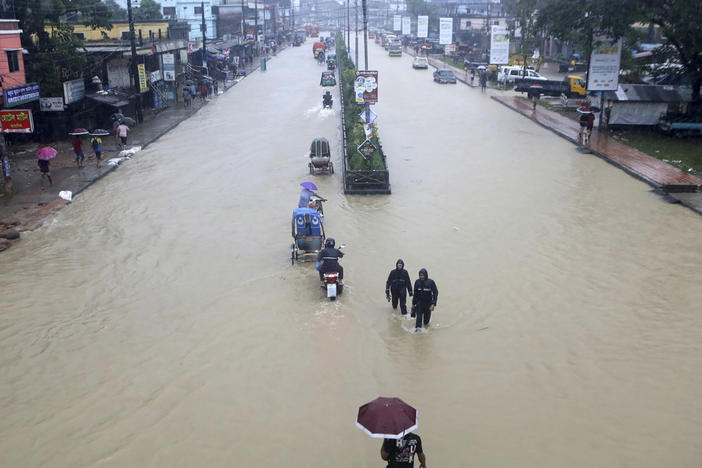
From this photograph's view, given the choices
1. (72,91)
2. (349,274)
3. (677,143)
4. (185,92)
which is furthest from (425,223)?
(185,92)

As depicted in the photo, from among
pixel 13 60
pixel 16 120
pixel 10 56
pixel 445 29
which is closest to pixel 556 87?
pixel 445 29

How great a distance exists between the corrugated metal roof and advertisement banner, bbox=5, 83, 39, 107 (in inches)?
949

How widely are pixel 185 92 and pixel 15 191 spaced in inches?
837

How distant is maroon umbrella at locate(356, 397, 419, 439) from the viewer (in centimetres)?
609

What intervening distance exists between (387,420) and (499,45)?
150 ft

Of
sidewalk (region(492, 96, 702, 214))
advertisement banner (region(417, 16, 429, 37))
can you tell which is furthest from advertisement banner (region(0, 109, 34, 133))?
advertisement banner (region(417, 16, 429, 37))

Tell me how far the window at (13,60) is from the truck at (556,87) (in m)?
30.1

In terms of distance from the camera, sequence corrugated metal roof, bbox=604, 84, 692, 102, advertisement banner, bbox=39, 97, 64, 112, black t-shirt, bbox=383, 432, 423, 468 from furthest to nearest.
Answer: corrugated metal roof, bbox=604, 84, 692, 102 → advertisement banner, bbox=39, 97, 64, 112 → black t-shirt, bbox=383, 432, 423, 468

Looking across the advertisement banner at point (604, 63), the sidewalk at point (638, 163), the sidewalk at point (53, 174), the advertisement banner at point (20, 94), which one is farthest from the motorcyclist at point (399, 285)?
the advertisement banner at point (604, 63)

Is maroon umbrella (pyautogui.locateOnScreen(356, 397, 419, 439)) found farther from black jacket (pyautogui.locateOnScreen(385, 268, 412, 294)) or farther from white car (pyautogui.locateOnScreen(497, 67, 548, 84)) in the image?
white car (pyautogui.locateOnScreen(497, 67, 548, 84))

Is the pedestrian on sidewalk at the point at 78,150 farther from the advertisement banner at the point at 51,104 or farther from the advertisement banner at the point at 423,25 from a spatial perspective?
the advertisement banner at the point at 423,25

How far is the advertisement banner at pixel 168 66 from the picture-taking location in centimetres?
4062

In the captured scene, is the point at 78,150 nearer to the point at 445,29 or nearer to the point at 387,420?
the point at 387,420

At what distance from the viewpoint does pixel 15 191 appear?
799 inches
